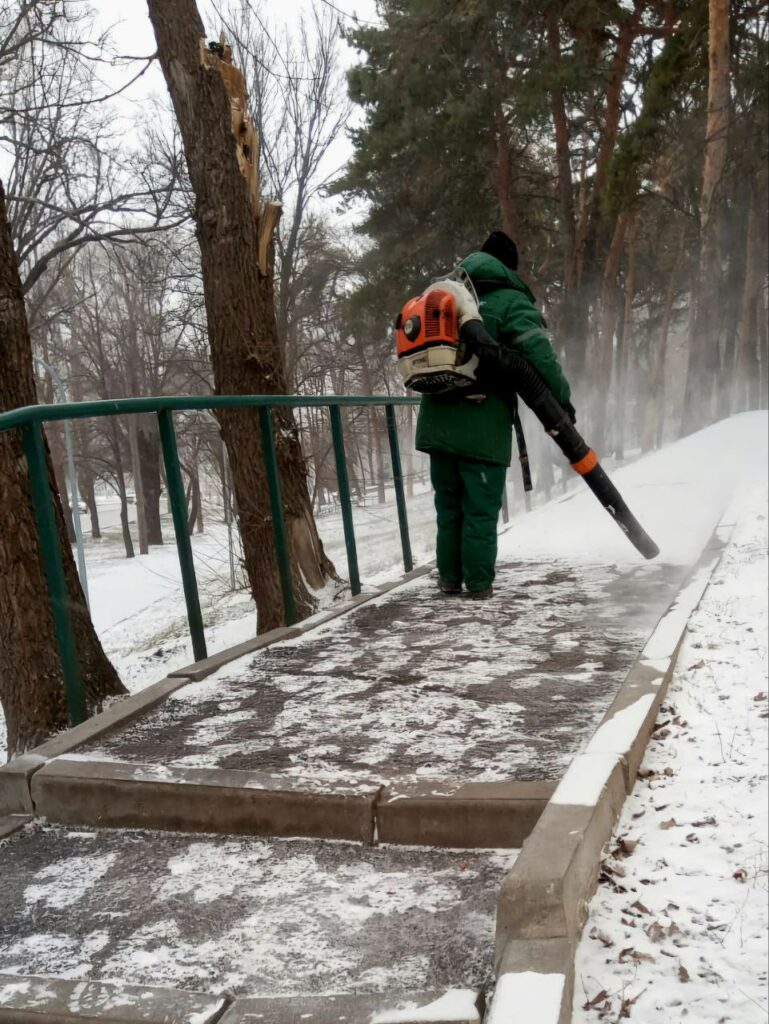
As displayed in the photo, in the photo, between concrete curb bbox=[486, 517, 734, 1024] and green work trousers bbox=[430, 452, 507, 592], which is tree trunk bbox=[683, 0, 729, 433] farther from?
concrete curb bbox=[486, 517, 734, 1024]

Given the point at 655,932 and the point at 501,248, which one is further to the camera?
the point at 501,248

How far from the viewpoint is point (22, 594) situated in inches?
172

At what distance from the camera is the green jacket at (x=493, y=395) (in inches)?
181

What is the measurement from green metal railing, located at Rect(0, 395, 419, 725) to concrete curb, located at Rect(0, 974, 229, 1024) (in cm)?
148

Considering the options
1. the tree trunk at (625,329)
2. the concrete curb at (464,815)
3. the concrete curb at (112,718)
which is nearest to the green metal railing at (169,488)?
the concrete curb at (112,718)

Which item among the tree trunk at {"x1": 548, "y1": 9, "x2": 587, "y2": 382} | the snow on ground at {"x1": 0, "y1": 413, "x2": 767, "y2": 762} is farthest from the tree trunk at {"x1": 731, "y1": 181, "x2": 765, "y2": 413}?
the snow on ground at {"x1": 0, "y1": 413, "x2": 767, "y2": 762}

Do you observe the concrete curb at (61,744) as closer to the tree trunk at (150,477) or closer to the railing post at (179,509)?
the railing post at (179,509)

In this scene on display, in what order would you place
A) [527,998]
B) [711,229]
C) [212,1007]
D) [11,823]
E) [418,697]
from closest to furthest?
[527,998], [212,1007], [11,823], [418,697], [711,229]

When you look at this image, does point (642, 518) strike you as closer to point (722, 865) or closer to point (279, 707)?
point (279, 707)

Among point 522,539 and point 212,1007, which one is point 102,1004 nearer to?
point 212,1007

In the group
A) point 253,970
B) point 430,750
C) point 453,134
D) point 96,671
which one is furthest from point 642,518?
point 453,134

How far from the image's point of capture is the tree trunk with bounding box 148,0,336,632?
573 centimetres

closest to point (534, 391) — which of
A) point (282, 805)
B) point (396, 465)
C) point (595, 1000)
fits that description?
point (396, 465)

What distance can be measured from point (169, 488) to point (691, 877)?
93.9 inches
